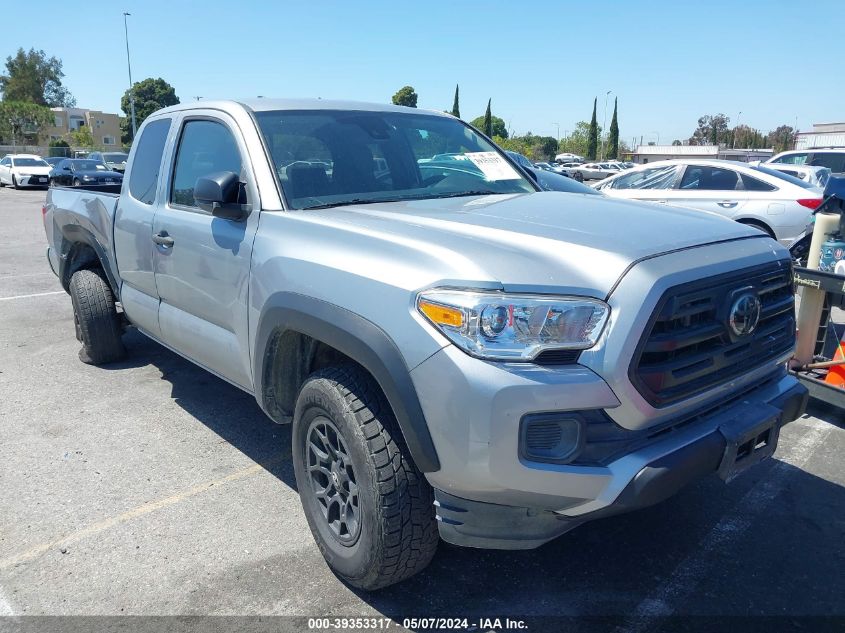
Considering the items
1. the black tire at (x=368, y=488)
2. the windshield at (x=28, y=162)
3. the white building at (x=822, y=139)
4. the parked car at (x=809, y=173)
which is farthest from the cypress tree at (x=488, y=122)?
the black tire at (x=368, y=488)

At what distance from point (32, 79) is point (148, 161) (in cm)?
Result: 10626

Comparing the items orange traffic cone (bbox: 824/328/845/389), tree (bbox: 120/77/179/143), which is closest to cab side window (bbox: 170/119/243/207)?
orange traffic cone (bbox: 824/328/845/389)

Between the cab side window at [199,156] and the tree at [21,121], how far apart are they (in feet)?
261

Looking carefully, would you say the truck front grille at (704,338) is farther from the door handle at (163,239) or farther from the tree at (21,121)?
the tree at (21,121)

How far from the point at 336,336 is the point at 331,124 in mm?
1593

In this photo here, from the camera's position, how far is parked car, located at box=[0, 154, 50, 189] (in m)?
29.8

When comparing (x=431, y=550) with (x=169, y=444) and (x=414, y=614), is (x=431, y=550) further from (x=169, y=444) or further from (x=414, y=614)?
(x=169, y=444)

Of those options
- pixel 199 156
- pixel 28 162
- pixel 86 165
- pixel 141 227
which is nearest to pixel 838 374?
pixel 199 156

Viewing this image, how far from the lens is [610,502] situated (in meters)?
2.22

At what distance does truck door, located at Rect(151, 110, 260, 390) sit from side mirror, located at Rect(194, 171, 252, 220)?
0.05 meters

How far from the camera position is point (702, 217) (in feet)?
9.93

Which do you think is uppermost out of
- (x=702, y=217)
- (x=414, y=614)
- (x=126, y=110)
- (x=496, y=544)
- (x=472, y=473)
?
(x=126, y=110)

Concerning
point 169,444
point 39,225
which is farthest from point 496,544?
point 39,225

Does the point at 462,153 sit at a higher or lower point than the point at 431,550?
higher
